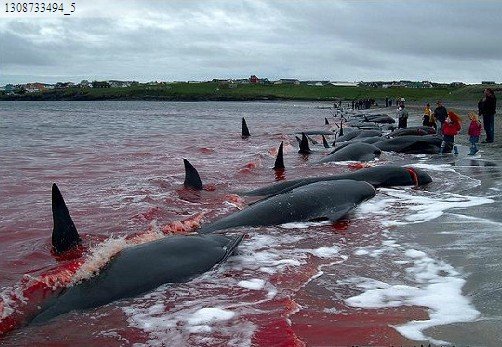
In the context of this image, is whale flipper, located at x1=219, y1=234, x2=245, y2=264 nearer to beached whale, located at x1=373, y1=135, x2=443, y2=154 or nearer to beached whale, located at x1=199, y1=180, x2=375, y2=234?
beached whale, located at x1=199, y1=180, x2=375, y2=234

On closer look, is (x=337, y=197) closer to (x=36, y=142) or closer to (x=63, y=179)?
(x=63, y=179)

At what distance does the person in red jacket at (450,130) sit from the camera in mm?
21031

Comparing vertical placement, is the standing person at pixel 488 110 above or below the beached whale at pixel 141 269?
above

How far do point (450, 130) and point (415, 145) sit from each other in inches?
84.6

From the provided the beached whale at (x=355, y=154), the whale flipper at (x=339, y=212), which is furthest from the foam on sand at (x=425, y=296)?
the beached whale at (x=355, y=154)

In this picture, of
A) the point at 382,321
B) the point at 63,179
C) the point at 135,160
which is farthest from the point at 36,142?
the point at 382,321

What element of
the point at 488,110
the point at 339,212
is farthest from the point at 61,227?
the point at 488,110

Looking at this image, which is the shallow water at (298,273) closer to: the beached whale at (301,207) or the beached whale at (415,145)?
the beached whale at (301,207)

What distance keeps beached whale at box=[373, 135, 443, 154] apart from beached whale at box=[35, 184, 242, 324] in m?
16.0

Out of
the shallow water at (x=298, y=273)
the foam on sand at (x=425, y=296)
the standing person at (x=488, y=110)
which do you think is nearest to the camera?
the foam on sand at (x=425, y=296)

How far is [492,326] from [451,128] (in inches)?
666

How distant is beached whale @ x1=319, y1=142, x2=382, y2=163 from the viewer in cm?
2145

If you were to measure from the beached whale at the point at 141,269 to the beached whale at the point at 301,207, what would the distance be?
81.6 inches

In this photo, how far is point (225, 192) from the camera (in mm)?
16047
